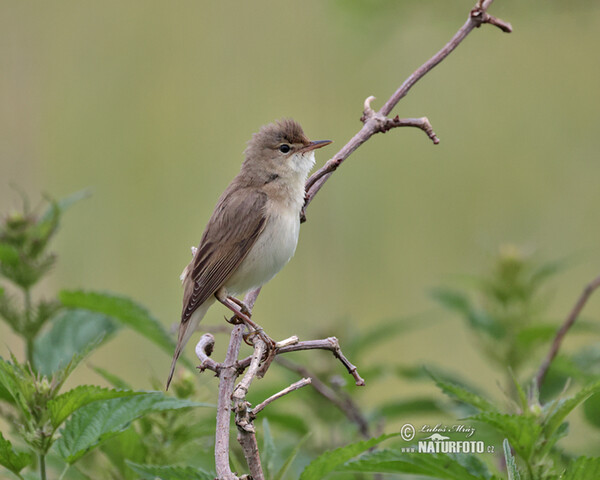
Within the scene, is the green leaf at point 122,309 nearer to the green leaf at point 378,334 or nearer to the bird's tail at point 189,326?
the bird's tail at point 189,326

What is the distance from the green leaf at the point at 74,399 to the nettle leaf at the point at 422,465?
0.53 m

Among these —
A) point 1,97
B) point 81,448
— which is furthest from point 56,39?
point 81,448

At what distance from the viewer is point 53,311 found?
2.61 meters

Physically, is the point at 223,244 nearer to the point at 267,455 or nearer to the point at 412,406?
the point at 412,406

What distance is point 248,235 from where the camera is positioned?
3018 mm

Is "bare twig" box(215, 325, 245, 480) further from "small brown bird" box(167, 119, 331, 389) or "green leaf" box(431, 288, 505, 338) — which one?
"green leaf" box(431, 288, 505, 338)

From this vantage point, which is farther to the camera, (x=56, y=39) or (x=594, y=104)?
(x=56, y=39)

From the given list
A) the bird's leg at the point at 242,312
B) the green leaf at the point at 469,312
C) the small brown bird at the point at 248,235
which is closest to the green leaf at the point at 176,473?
the bird's leg at the point at 242,312

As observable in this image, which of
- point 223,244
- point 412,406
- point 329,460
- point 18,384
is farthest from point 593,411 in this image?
point 18,384

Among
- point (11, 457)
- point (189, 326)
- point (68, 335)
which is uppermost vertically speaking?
point (189, 326)

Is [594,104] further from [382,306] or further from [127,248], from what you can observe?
[127,248]

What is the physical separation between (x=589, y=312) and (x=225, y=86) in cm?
422

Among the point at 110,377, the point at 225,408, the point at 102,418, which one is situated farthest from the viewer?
the point at 110,377

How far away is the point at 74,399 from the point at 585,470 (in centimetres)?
111
